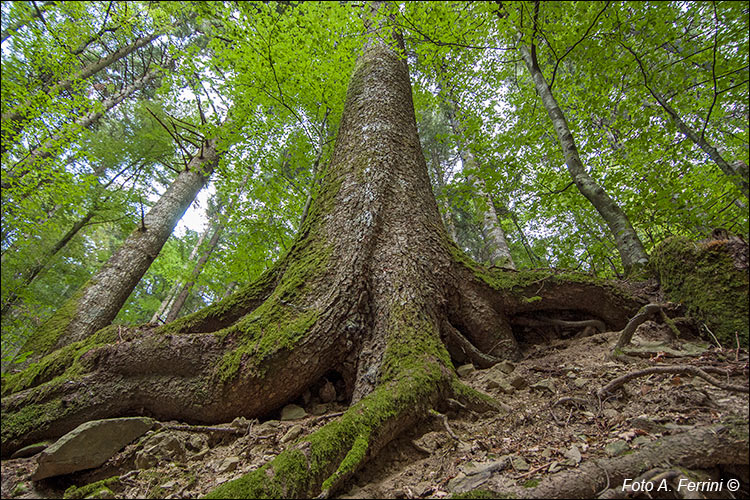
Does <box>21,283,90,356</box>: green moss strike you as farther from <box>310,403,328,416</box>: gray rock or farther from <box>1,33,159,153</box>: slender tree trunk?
<box>310,403,328,416</box>: gray rock

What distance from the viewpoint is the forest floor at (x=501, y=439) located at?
1.24m

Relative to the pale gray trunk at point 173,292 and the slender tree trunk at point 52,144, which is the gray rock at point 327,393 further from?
the pale gray trunk at point 173,292

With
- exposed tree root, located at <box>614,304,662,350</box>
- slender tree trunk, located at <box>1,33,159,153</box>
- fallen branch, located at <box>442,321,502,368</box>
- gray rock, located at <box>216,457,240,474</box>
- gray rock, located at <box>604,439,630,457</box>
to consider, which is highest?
slender tree trunk, located at <box>1,33,159,153</box>

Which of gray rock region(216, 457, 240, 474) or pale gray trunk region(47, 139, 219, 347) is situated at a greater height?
pale gray trunk region(47, 139, 219, 347)

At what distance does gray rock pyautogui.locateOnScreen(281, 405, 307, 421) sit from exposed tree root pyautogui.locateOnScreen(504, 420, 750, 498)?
4.54 feet

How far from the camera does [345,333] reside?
2.11 metres

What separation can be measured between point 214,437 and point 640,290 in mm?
3608

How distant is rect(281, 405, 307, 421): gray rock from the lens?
198cm

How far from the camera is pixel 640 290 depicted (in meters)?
2.56

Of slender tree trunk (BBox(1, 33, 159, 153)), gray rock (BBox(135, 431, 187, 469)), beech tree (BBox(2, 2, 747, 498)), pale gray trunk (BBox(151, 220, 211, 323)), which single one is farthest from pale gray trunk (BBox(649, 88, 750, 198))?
pale gray trunk (BBox(151, 220, 211, 323))

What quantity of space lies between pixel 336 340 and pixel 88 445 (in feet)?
4.81

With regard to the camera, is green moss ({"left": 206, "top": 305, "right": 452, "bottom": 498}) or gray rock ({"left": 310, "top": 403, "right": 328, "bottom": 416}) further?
gray rock ({"left": 310, "top": 403, "right": 328, "bottom": 416})

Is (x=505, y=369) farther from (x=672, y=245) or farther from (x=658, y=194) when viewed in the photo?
(x=658, y=194)

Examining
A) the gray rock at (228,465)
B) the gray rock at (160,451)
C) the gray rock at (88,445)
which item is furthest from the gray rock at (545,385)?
the gray rock at (88,445)
